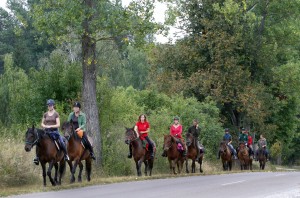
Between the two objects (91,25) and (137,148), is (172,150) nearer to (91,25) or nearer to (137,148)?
(137,148)

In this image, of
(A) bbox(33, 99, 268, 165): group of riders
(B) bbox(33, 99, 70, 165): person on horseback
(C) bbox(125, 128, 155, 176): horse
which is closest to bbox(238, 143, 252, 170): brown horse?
(A) bbox(33, 99, 268, 165): group of riders

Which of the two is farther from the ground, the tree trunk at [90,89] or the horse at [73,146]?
the tree trunk at [90,89]

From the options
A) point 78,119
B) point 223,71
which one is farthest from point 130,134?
point 223,71

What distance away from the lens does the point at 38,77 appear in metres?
33.2

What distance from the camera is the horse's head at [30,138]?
19.9 m

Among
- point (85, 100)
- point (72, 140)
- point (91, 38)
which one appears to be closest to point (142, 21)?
point (91, 38)

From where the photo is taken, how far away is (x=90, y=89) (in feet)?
90.1

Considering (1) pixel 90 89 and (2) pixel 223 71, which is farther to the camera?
(2) pixel 223 71

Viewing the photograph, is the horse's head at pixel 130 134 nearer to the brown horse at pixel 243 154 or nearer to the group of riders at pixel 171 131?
the group of riders at pixel 171 131

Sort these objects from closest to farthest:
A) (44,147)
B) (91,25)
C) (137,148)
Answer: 1. (44,147)
2. (91,25)
3. (137,148)

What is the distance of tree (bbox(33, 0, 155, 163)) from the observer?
25078 mm

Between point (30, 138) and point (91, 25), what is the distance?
267 inches

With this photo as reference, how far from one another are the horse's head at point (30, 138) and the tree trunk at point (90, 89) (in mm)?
6517

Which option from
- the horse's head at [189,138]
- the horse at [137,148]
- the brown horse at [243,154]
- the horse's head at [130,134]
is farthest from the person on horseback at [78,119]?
the brown horse at [243,154]
